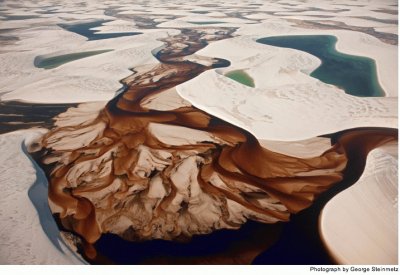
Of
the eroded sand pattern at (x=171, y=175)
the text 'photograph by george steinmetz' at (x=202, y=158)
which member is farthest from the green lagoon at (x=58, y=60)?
the eroded sand pattern at (x=171, y=175)

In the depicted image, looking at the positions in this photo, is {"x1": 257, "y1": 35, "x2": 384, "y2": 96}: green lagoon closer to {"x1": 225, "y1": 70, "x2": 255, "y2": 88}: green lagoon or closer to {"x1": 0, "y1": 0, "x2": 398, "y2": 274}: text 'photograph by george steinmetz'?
{"x1": 0, "y1": 0, "x2": 398, "y2": 274}: text 'photograph by george steinmetz'

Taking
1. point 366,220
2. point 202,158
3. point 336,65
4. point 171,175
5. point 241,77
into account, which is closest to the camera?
point 366,220

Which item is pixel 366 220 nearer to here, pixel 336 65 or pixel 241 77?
pixel 241 77

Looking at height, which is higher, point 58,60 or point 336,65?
point 336,65

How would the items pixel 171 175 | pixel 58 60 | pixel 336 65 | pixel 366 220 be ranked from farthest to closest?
pixel 58 60 < pixel 336 65 < pixel 171 175 < pixel 366 220

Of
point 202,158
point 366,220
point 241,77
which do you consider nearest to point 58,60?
point 241,77

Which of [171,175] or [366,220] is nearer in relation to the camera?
[366,220]

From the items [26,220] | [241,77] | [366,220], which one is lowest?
[241,77]

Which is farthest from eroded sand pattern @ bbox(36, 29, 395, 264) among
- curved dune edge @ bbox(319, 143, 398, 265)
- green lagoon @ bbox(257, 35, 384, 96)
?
green lagoon @ bbox(257, 35, 384, 96)
